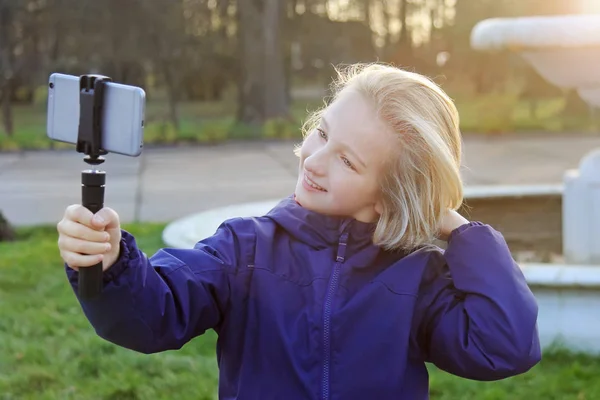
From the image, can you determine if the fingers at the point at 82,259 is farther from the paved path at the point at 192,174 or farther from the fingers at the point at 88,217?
the paved path at the point at 192,174

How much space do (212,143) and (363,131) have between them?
49.4 ft

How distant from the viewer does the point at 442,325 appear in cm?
166

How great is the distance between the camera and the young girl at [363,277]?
5.23 ft

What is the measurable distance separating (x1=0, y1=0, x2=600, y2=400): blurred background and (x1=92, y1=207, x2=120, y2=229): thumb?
1.88m

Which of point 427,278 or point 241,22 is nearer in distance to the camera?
point 427,278

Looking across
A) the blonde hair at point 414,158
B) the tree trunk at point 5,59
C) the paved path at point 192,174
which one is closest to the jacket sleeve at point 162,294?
the blonde hair at point 414,158

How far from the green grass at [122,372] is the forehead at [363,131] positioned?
1.72m

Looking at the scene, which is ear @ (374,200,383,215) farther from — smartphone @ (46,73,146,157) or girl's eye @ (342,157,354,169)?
smartphone @ (46,73,146,157)

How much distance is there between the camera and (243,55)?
20.4 m

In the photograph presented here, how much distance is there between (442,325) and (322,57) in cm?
2736

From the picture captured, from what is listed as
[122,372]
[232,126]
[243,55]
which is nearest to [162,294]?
[122,372]

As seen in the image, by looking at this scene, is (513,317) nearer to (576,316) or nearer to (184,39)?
(576,316)

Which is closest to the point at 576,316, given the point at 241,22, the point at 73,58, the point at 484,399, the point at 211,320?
the point at 484,399

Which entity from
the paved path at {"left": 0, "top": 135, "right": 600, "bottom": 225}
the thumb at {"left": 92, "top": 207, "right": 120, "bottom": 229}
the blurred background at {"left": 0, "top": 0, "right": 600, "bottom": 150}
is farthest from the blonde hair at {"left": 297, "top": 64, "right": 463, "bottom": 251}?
the blurred background at {"left": 0, "top": 0, "right": 600, "bottom": 150}
